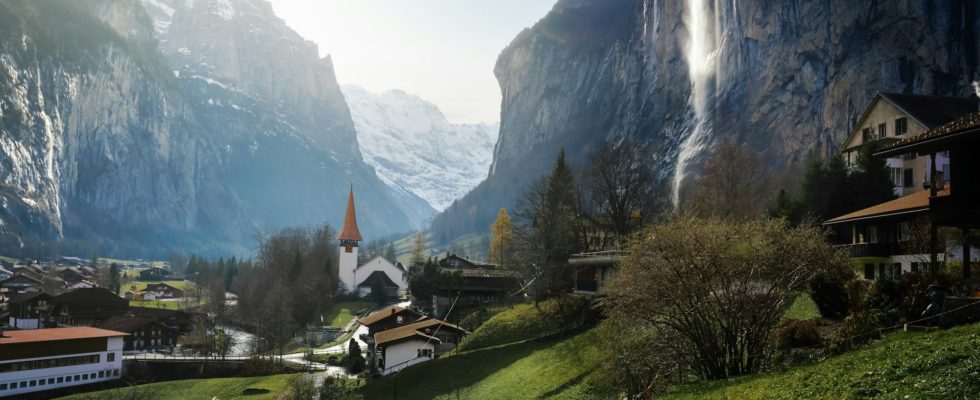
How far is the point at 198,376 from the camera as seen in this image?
65.4 m

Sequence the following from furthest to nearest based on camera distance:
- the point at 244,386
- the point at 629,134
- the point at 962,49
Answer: the point at 629,134, the point at 962,49, the point at 244,386

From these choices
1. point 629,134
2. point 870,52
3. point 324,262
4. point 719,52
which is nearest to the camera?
point 870,52

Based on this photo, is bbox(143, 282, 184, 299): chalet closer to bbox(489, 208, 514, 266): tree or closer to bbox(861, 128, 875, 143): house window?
bbox(489, 208, 514, 266): tree

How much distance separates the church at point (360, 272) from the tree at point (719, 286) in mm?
88595

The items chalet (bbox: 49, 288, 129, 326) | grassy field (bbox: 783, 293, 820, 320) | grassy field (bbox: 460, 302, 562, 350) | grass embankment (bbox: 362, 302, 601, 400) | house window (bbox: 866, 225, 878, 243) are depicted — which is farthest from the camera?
chalet (bbox: 49, 288, 129, 326)

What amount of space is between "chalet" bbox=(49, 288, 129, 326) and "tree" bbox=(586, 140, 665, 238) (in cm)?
7048

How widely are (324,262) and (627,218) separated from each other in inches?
2855

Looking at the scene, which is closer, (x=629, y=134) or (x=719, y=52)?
(x=719, y=52)

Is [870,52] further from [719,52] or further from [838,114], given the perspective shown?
[719,52]

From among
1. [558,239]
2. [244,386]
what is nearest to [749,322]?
[558,239]

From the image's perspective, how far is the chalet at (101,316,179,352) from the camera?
83.2 m

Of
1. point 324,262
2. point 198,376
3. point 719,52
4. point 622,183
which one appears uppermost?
point 719,52

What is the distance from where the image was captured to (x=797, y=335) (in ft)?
72.4

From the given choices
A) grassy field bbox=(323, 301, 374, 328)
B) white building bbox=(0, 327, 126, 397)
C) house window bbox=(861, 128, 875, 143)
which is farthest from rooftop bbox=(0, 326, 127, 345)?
house window bbox=(861, 128, 875, 143)
